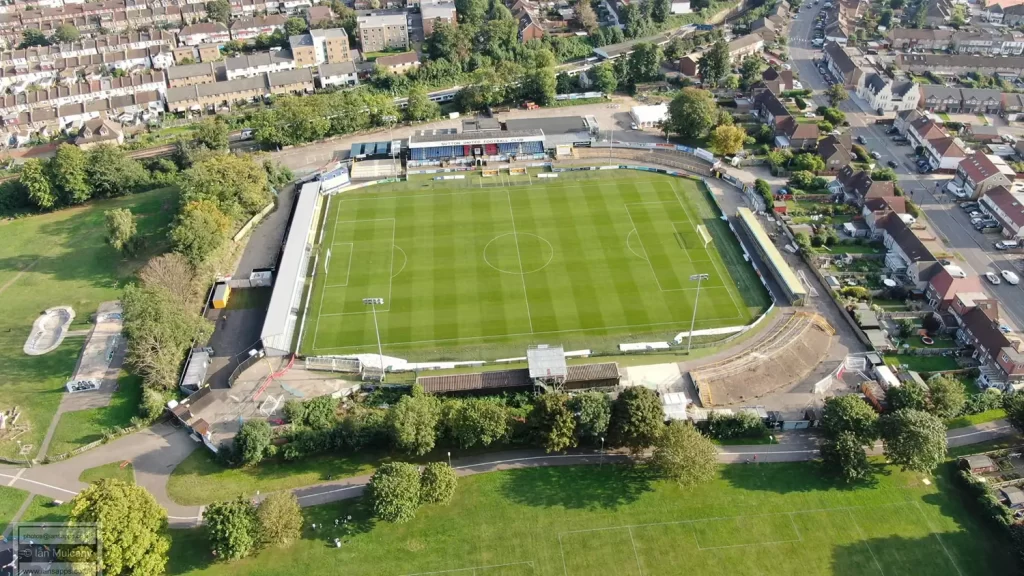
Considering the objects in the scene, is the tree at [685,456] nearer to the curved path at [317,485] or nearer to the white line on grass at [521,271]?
the curved path at [317,485]

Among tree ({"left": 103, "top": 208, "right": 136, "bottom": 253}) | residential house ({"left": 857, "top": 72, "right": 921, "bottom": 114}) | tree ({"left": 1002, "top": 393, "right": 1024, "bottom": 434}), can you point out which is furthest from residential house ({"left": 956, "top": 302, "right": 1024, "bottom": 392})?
tree ({"left": 103, "top": 208, "right": 136, "bottom": 253})

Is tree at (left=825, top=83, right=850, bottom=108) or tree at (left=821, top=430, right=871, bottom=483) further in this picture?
tree at (left=825, top=83, right=850, bottom=108)

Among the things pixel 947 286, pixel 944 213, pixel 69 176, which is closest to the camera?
pixel 947 286

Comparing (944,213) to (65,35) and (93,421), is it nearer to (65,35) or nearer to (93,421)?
(93,421)

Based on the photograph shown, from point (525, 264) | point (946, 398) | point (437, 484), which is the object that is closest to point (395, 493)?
point (437, 484)

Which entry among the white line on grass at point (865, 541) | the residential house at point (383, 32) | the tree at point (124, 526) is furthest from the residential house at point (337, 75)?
the white line on grass at point (865, 541)

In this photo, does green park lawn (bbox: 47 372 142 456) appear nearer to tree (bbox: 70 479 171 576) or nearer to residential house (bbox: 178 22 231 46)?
tree (bbox: 70 479 171 576)

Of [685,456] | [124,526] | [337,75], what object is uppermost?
[337,75]
